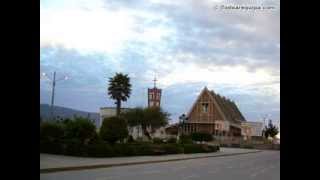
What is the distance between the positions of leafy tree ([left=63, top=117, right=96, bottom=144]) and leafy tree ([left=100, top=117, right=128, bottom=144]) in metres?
1.59

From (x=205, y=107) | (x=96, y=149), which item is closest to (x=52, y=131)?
(x=96, y=149)

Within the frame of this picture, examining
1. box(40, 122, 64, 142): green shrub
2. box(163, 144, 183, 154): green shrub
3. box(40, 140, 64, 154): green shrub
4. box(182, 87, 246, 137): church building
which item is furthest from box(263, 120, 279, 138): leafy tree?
box(40, 122, 64, 142): green shrub

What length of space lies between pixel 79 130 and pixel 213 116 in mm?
42236

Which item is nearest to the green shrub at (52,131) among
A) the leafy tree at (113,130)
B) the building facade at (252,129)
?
the leafy tree at (113,130)

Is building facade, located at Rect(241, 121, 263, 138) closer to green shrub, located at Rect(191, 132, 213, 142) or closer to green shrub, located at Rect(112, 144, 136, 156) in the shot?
green shrub, located at Rect(191, 132, 213, 142)

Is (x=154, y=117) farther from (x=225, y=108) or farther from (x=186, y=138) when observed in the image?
(x=225, y=108)

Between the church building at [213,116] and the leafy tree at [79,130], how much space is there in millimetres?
37929

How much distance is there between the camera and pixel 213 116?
2756 inches

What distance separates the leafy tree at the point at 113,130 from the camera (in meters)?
31.2

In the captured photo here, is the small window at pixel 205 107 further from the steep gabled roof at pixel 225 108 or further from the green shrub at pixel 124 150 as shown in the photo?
the green shrub at pixel 124 150

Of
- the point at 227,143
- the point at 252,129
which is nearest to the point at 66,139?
the point at 227,143
